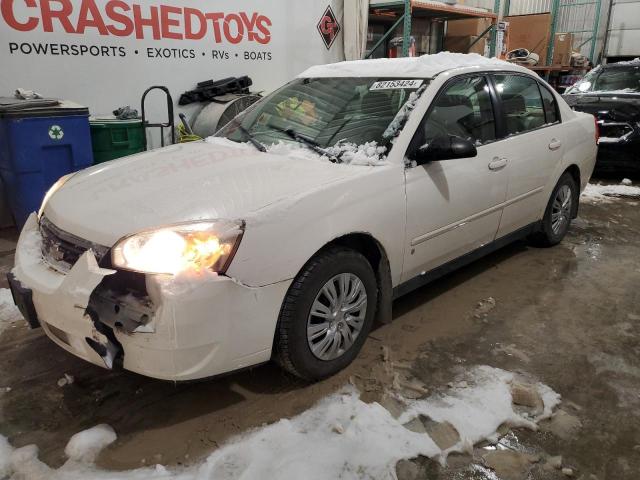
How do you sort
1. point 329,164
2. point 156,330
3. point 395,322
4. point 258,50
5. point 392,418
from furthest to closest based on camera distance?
point 258,50 < point 395,322 < point 329,164 < point 392,418 < point 156,330

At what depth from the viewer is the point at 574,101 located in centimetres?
762

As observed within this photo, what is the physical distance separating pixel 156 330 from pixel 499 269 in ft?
9.86

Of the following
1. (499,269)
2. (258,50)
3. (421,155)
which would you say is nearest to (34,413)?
(421,155)

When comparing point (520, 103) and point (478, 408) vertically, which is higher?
point (520, 103)

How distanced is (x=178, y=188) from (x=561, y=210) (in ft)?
11.3

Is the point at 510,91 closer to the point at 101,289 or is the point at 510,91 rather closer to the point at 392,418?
the point at 392,418

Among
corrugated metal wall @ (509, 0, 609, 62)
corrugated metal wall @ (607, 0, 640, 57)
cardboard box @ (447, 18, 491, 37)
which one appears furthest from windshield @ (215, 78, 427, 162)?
corrugated metal wall @ (607, 0, 640, 57)

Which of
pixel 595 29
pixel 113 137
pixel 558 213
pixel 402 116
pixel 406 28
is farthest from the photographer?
pixel 595 29

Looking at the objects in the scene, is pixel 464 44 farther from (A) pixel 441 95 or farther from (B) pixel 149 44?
(A) pixel 441 95

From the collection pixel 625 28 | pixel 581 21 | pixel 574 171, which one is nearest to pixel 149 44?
pixel 574 171

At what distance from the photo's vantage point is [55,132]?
4.59m

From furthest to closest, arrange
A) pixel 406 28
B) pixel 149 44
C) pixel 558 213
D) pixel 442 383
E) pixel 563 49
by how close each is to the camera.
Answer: pixel 563 49 < pixel 406 28 < pixel 149 44 < pixel 558 213 < pixel 442 383

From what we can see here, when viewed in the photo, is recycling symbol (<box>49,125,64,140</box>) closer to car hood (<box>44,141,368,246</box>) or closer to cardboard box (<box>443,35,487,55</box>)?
car hood (<box>44,141,368,246</box>)

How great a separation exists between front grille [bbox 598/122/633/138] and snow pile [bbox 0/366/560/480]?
5676mm
